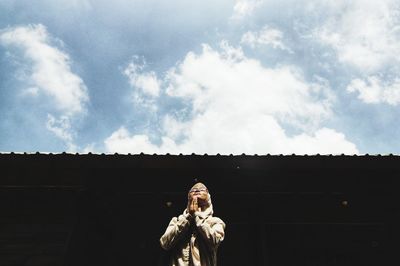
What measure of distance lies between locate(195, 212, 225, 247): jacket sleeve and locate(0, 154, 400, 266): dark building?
9.43 ft

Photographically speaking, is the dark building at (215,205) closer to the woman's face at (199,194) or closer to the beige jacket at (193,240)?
the woman's face at (199,194)

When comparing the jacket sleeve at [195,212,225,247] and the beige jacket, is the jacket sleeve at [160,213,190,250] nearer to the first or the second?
the beige jacket

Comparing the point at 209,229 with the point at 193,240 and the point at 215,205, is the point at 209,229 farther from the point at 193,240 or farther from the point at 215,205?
the point at 215,205

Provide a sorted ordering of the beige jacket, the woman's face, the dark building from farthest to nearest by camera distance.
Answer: the dark building → the woman's face → the beige jacket

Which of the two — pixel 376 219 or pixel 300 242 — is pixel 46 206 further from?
pixel 376 219

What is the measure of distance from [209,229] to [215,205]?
138 inches

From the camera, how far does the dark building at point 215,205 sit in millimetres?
7023

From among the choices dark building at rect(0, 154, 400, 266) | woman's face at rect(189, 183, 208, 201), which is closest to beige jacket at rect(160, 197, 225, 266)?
woman's face at rect(189, 183, 208, 201)

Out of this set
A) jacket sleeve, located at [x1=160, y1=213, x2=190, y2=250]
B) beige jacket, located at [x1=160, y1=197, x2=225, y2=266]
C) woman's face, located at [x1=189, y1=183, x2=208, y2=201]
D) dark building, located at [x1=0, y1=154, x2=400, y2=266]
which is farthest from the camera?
dark building, located at [x1=0, y1=154, x2=400, y2=266]

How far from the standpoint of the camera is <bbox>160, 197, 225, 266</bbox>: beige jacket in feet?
12.9

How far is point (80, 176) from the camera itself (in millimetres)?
7410

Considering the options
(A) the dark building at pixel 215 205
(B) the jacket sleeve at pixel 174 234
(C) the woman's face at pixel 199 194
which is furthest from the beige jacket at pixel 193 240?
(A) the dark building at pixel 215 205

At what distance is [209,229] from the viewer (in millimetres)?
3965

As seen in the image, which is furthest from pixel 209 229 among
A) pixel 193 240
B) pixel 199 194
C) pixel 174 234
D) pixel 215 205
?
pixel 215 205
